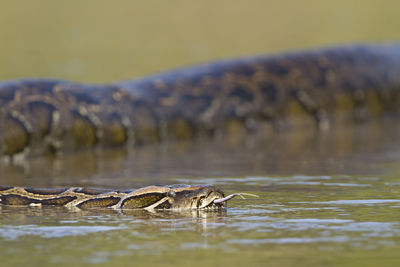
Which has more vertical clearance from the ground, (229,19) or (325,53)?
(229,19)

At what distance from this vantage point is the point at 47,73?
27.0 meters

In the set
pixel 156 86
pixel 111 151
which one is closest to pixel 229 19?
pixel 156 86

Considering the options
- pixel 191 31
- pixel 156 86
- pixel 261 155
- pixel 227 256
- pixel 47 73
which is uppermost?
pixel 191 31

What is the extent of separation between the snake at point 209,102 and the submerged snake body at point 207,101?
0.06 ft

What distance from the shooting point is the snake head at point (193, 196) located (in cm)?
806

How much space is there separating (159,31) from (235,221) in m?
25.2

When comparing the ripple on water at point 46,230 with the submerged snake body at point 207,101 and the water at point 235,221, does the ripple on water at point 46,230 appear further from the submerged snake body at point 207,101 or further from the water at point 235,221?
the submerged snake body at point 207,101

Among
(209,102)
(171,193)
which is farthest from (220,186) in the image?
(209,102)

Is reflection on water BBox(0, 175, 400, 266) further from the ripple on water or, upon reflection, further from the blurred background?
the blurred background

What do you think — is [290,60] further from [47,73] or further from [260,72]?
[47,73]

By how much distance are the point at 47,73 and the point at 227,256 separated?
70.0 ft

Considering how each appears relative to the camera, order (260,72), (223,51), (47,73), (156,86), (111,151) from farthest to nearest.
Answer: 1. (223,51)
2. (47,73)
3. (260,72)
4. (156,86)
5. (111,151)

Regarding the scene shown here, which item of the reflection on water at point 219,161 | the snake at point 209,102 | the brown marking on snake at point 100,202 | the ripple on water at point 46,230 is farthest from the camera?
the snake at point 209,102

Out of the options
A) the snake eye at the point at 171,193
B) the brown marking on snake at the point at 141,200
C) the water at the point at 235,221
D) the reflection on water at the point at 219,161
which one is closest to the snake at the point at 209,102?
the reflection on water at the point at 219,161
